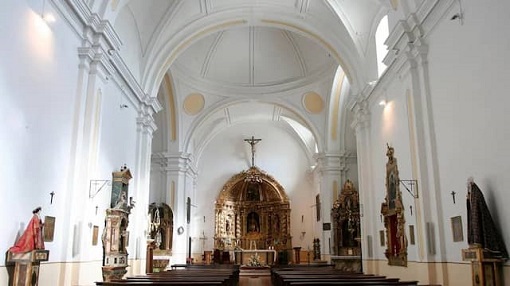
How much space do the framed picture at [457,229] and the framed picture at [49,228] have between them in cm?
629

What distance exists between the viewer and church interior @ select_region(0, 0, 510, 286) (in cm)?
620

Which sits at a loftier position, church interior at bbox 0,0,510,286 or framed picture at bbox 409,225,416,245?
church interior at bbox 0,0,510,286

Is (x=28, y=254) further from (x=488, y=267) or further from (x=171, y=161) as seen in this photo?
(x=171, y=161)

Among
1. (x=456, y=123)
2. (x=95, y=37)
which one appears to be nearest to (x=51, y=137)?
(x=95, y=37)

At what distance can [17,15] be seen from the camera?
626 centimetres

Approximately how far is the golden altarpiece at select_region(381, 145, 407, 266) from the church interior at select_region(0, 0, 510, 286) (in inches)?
1.7

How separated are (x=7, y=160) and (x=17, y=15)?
1.95 metres

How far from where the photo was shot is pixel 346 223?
17.2m

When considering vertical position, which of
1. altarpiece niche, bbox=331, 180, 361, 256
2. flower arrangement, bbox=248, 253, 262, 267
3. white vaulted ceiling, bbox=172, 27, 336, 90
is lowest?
flower arrangement, bbox=248, 253, 262, 267

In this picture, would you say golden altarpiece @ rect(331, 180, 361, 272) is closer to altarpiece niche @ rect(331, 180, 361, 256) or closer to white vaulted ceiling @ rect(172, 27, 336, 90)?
altarpiece niche @ rect(331, 180, 361, 256)

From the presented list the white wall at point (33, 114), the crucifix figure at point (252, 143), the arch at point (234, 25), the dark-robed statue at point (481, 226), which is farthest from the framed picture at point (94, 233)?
the crucifix figure at point (252, 143)

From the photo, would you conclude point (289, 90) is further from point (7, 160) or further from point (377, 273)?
point (7, 160)

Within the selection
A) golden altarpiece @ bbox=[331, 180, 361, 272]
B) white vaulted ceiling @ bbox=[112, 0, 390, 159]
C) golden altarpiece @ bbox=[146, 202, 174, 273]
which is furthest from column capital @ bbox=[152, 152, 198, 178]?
golden altarpiece @ bbox=[331, 180, 361, 272]

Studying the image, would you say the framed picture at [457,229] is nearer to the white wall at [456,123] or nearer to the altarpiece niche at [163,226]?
the white wall at [456,123]
